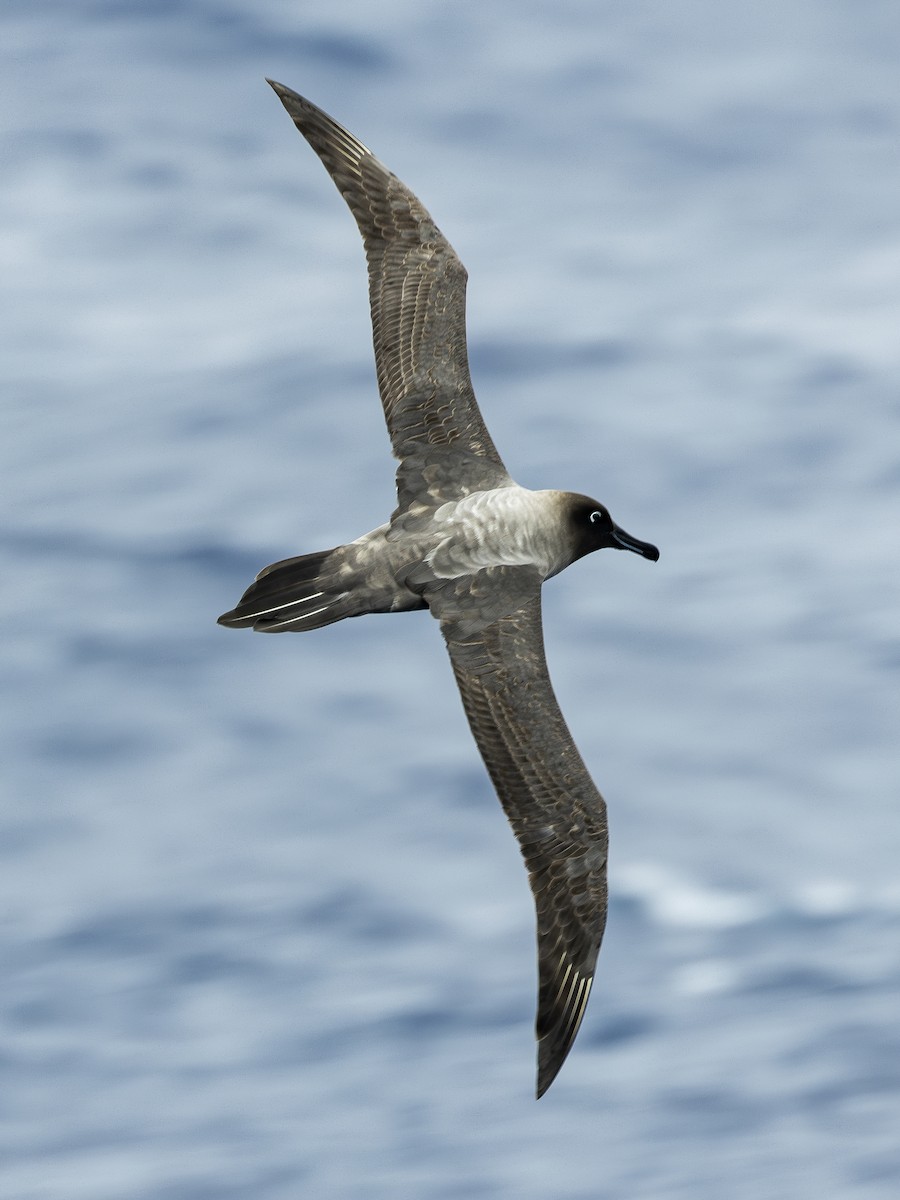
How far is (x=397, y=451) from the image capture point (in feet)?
65.3

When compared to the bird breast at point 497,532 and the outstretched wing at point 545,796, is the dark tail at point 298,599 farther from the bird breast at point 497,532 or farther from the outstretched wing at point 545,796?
the outstretched wing at point 545,796

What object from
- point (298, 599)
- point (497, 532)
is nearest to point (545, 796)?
point (497, 532)

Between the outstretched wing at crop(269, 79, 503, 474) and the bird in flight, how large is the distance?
0.07 feet

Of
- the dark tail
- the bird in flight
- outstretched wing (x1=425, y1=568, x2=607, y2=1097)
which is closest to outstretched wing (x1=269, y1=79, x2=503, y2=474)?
the bird in flight

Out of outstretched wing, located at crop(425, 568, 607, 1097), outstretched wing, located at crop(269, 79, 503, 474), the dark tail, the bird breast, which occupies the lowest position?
outstretched wing, located at crop(425, 568, 607, 1097)

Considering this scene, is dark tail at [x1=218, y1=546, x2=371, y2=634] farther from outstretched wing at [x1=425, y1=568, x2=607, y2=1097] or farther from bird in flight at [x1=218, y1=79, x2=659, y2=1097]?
outstretched wing at [x1=425, y1=568, x2=607, y2=1097]

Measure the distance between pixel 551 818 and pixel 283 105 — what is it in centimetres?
691

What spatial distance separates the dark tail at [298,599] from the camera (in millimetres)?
19000

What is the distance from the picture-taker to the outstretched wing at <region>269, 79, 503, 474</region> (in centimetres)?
1991

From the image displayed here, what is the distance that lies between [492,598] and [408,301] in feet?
9.47

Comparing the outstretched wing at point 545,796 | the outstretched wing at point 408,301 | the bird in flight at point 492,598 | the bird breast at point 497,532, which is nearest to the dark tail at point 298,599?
the bird in flight at point 492,598

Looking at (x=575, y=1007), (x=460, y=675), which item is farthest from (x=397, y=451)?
(x=575, y=1007)

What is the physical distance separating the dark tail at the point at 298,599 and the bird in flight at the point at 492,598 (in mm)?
11

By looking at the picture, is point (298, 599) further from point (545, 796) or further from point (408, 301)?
point (408, 301)
